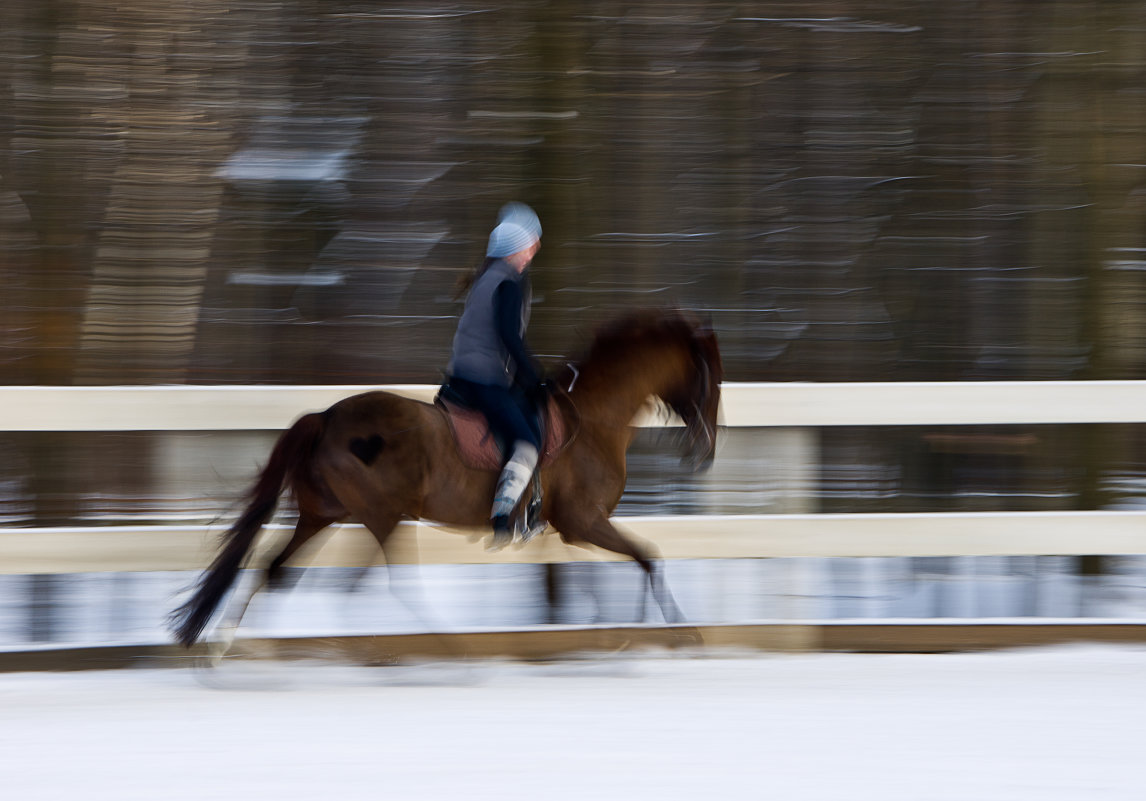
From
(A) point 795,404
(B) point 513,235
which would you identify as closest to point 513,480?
(B) point 513,235

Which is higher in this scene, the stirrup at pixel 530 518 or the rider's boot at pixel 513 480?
the rider's boot at pixel 513 480

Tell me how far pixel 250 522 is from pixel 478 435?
0.91 metres

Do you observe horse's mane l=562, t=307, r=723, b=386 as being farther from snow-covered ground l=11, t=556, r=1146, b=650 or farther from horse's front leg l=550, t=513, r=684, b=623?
snow-covered ground l=11, t=556, r=1146, b=650

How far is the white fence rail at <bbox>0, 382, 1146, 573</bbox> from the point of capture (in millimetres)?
5254

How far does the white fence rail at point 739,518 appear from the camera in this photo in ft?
17.2

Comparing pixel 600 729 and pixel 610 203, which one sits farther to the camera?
pixel 610 203

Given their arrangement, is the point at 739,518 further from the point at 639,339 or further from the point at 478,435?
the point at 478,435

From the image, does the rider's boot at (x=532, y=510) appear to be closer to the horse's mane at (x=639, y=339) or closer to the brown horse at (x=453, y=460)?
the brown horse at (x=453, y=460)

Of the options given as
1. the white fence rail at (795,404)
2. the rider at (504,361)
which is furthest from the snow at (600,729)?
the white fence rail at (795,404)

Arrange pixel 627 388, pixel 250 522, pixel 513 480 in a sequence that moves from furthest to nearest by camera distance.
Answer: pixel 627 388 < pixel 513 480 < pixel 250 522

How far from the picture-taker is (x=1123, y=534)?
569 centimetres

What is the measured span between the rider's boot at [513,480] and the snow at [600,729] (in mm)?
666

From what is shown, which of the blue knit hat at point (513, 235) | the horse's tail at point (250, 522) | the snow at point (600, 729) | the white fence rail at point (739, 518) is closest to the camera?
the snow at point (600, 729)

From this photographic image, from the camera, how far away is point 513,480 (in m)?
4.91
